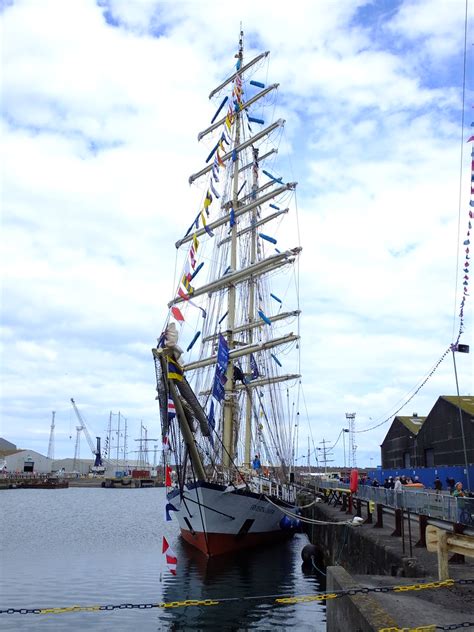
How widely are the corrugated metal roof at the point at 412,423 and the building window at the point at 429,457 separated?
3.50 meters

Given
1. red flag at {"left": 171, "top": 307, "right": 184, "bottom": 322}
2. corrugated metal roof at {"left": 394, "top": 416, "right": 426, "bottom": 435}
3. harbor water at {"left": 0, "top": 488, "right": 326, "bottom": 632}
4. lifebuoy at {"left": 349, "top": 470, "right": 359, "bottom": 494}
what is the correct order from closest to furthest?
harbor water at {"left": 0, "top": 488, "right": 326, "bottom": 632}
red flag at {"left": 171, "top": 307, "right": 184, "bottom": 322}
lifebuoy at {"left": 349, "top": 470, "right": 359, "bottom": 494}
corrugated metal roof at {"left": 394, "top": 416, "right": 426, "bottom": 435}

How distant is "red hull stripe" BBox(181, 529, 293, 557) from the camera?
79.8ft

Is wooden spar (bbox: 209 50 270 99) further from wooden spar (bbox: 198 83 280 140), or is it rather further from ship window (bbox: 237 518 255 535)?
ship window (bbox: 237 518 255 535)

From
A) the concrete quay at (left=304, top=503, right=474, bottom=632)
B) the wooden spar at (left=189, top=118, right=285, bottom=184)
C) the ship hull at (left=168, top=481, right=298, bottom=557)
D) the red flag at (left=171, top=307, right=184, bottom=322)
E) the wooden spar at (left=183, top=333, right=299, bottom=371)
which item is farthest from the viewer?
the wooden spar at (left=189, top=118, right=285, bottom=184)

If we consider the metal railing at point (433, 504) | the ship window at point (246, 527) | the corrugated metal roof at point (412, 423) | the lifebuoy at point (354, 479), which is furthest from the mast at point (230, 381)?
the corrugated metal roof at point (412, 423)

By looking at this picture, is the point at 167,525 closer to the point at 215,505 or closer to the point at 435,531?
the point at 215,505

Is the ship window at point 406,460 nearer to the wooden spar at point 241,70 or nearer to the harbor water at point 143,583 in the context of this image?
the harbor water at point 143,583

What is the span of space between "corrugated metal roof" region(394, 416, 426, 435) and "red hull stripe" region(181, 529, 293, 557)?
29822 mm

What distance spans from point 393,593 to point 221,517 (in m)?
16.4

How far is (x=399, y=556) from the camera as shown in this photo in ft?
40.4

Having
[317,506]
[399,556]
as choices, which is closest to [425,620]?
[399,556]

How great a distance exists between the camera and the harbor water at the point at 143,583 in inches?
580

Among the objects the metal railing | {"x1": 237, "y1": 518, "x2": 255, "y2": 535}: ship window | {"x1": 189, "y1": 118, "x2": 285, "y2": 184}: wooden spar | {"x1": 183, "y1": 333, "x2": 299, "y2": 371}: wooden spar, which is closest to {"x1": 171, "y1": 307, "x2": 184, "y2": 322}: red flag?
the metal railing

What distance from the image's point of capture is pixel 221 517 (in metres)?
24.4
